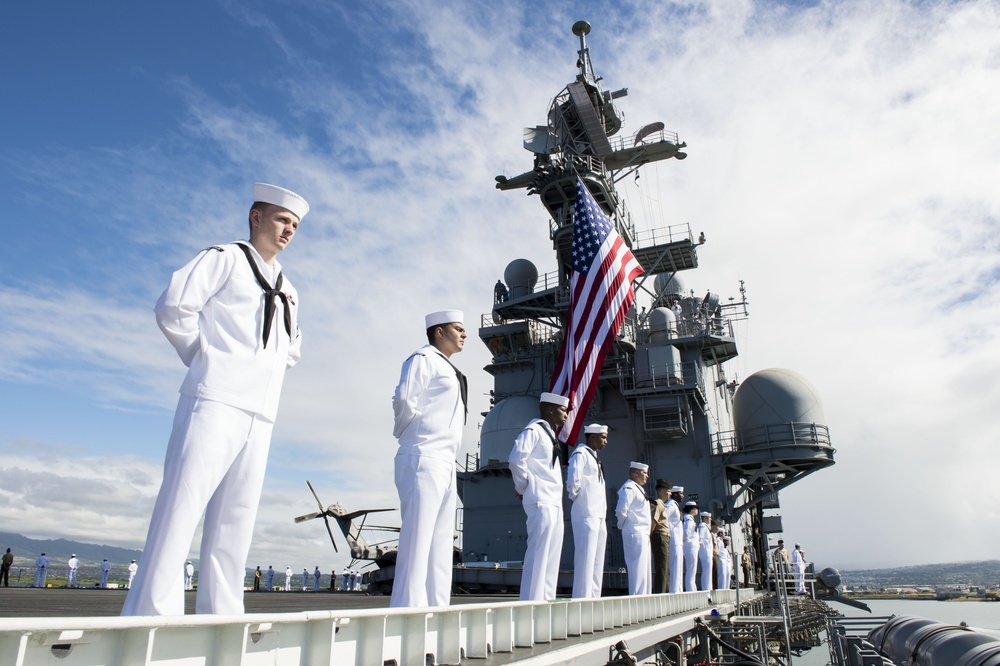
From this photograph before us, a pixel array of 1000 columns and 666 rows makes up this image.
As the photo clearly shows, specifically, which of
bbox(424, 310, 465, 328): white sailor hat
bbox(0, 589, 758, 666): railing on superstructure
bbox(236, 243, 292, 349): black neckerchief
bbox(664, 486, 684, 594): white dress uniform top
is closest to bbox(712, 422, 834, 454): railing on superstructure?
bbox(664, 486, 684, 594): white dress uniform top

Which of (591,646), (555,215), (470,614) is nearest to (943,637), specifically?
(591,646)

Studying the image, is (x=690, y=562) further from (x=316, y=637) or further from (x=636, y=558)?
(x=316, y=637)

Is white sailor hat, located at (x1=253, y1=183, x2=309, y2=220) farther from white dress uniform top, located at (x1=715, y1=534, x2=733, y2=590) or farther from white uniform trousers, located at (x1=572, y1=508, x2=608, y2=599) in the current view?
white dress uniform top, located at (x1=715, y1=534, x2=733, y2=590)

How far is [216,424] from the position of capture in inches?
101

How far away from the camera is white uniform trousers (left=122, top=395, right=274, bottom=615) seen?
2385 millimetres

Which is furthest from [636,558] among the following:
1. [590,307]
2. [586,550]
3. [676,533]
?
[590,307]

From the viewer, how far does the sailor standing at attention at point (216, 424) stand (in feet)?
8.00

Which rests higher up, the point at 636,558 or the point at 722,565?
the point at 636,558

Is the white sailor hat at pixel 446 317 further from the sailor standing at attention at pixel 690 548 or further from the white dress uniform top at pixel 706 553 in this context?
the white dress uniform top at pixel 706 553

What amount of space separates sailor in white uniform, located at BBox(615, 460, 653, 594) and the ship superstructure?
7.77m

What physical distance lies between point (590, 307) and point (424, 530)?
8.91 meters

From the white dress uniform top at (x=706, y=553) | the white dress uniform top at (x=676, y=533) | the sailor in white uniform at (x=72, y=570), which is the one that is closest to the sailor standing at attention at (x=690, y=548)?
the white dress uniform top at (x=676, y=533)

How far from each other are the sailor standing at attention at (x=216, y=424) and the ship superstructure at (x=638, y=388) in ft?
49.7

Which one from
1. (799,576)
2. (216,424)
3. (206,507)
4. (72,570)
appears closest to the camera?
(216,424)
